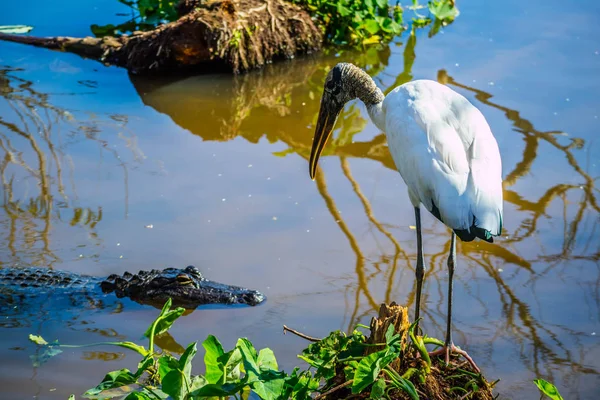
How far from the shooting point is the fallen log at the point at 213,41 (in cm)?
741

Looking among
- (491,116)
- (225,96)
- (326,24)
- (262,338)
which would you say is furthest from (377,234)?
(326,24)

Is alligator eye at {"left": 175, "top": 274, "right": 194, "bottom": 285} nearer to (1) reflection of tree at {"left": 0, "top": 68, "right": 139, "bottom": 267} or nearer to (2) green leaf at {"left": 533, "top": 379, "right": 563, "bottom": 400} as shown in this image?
(1) reflection of tree at {"left": 0, "top": 68, "right": 139, "bottom": 267}

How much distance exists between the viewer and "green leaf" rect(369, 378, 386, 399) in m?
2.93

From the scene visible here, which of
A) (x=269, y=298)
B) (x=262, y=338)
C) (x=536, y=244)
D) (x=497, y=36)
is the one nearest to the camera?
(x=262, y=338)

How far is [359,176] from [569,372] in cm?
230

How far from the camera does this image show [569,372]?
13.3ft

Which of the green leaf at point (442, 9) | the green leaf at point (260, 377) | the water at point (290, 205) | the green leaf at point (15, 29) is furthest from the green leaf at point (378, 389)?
the green leaf at point (15, 29)

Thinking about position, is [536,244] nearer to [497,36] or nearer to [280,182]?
[280,182]

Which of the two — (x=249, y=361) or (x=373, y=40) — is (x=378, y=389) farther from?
(x=373, y=40)

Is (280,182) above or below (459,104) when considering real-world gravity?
below

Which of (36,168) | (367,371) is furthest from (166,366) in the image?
(36,168)

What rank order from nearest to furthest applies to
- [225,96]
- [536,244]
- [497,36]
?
[536,244]
[225,96]
[497,36]

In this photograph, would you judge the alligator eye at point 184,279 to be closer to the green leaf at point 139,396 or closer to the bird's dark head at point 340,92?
the bird's dark head at point 340,92

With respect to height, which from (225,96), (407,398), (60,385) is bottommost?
(60,385)
